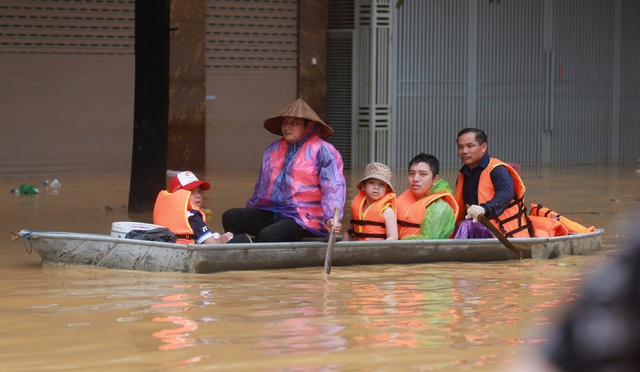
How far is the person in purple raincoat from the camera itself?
27.5ft

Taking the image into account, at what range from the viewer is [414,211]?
28.9 ft

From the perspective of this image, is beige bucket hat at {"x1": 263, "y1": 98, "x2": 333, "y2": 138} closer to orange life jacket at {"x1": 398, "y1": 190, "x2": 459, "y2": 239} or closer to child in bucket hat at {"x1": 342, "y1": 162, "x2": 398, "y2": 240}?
child in bucket hat at {"x1": 342, "y1": 162, "x2": 398, "y2": 240}

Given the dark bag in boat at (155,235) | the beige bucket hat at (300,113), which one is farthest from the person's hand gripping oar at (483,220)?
the dark bag in boat at (155,235)

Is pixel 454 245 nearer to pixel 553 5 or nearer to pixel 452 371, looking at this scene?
pixel 452 371

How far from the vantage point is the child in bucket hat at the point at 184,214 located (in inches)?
320

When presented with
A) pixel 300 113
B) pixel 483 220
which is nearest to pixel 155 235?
pixel 300 113

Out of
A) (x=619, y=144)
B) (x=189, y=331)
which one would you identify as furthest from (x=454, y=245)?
(x=619, y=144)

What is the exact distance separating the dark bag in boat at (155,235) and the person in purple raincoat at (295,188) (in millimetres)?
773

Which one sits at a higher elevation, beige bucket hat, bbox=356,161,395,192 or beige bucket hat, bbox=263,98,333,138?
beige bucket hat, bbox=263,98,333,138

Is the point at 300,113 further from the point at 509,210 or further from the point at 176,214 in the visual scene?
the point at 509,210

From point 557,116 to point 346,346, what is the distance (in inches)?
738

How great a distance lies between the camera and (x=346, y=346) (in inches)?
199

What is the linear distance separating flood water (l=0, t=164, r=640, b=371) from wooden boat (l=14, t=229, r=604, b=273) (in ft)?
0.32

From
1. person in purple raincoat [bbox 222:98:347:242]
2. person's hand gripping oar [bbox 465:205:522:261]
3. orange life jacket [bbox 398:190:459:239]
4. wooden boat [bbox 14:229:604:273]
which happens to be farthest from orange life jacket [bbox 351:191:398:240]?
person's hand gripping oar [bbox 465:205:522:261]
